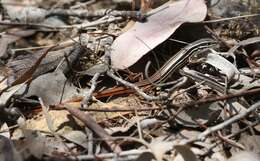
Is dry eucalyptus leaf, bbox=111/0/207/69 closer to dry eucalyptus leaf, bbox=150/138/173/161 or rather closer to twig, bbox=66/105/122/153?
twig, bbox=66/105/122/153

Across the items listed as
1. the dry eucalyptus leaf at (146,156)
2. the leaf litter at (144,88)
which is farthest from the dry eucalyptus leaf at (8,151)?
the dry eucalyptus leaf at (146,156)

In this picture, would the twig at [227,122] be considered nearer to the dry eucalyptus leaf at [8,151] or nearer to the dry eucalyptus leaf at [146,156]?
the dry eucalyptus leaf at [146,156]

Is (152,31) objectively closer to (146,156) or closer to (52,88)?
(52,88)

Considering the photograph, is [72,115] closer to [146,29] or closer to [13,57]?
[146,29]

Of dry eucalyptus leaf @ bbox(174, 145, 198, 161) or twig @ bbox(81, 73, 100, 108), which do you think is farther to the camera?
twig @ bbox(81, 73, 100, 108)

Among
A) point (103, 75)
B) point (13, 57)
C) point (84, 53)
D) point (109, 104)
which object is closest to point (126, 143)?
point (109, 104)

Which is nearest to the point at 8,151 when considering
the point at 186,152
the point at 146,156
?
the point at 146,156

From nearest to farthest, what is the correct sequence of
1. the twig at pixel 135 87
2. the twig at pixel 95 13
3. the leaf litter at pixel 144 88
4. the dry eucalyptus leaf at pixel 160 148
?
the dry eucalyptus leaf at pixel 160 148 < the leaf litter at pixel 144 88 < the twig at pixel 135 87 < the twig at pixel 95 13

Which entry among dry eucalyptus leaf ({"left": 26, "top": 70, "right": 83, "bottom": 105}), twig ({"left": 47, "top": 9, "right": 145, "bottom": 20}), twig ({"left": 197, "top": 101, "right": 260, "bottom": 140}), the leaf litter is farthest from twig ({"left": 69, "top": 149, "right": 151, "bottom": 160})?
twig ({"left": 47, "top": 9, "right": 145, "bottom": 20})
